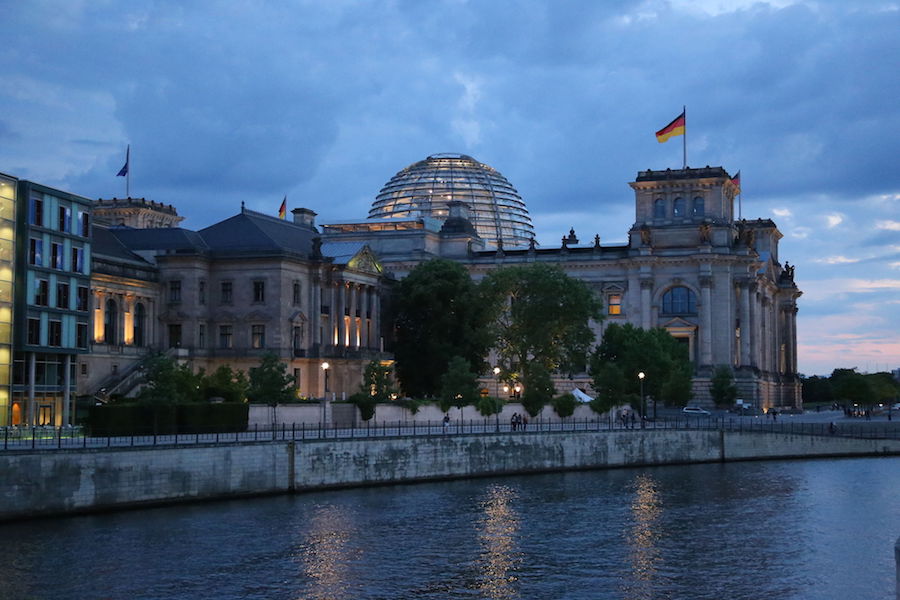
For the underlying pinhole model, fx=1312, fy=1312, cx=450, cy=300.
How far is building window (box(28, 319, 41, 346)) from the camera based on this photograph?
76.7m

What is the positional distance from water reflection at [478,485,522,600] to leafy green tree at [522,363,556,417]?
32.3 m

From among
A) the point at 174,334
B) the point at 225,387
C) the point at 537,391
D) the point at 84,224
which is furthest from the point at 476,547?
the point at 174,334

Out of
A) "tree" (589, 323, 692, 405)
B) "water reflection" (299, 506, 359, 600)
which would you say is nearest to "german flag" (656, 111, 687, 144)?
"tree" (589, 323, 692, 405)

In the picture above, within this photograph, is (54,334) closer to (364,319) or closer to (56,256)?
(56,256)

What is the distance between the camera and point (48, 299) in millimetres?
78438

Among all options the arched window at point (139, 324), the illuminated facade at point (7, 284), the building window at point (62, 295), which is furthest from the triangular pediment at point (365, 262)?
the illuminated facade at point (7, 284)

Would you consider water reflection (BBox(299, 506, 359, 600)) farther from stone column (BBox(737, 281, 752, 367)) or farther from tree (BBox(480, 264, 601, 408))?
stone column (BBox(737, 281, 752, 367))

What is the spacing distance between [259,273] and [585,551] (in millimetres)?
63559

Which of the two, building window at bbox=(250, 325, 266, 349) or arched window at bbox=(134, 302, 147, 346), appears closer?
arched window at bbox=(134, 302, 147, 346)

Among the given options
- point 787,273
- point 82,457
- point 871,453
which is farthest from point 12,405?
point 787,273

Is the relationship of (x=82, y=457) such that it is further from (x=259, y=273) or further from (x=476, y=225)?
(x=476, y=225)

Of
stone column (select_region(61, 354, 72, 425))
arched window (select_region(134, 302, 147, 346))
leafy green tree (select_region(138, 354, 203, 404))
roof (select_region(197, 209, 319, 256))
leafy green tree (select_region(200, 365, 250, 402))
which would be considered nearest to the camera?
leafy green tree (select_region(138, 354, 203, 404))

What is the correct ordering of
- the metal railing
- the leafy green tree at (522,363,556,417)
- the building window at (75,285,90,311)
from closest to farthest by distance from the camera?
the metal railing, the building window at (75,285,90,311), the leafy green tree at (522,363,556,417)

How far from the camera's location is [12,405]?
7538 cm
